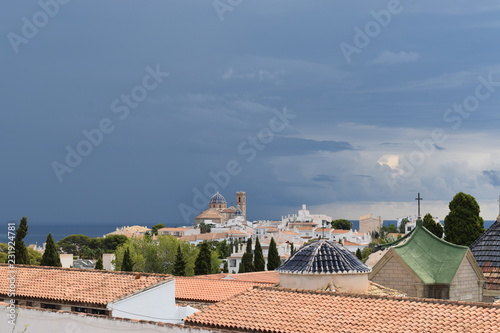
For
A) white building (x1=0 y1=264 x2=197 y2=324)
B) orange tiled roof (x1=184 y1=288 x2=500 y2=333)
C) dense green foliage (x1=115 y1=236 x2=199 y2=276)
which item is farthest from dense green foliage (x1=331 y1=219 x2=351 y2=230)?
orange tiled roof (x1=184 y1=288 x2=500 y2=333)

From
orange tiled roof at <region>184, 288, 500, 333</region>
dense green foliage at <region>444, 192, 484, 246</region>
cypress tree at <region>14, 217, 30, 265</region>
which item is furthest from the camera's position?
cypress tree at <region>14, 217, 30, 265</region>

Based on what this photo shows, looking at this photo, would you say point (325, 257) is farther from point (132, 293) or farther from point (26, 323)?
point (26, 323)

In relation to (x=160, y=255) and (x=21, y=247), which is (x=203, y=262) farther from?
(x=160, y=255)

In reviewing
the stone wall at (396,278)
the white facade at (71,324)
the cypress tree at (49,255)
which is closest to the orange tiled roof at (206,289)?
the stone wall at (396,278)

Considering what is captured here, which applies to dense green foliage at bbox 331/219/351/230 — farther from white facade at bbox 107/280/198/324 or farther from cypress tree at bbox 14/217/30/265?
white facade at bbox 107/280/198/324

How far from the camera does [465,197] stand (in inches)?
1513

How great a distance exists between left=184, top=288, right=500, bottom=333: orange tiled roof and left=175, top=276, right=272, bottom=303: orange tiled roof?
32.3ft

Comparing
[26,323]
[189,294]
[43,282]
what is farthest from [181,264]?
[26,323]

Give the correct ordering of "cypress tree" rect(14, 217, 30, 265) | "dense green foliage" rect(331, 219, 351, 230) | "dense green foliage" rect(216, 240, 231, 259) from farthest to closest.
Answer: "dense green foliage" rect(331, 219, 351, 230), "dense green foliage" rect(216, 240, 231, 259), "cypress tree" rect(14, 217, 30, 265)

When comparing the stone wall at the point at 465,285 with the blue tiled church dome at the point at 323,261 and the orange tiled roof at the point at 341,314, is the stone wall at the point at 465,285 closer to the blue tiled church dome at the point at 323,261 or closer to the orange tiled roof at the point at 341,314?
the blue tiled church dome at the point at 323,261

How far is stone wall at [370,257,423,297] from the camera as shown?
23.8 m

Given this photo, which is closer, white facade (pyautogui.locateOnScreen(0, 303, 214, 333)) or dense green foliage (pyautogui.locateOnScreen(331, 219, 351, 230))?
white facade (pyautogui.locateOnScreen(0, 303, 214, 333))

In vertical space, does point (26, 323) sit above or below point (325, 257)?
below

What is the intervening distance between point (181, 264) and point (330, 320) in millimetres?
36236
